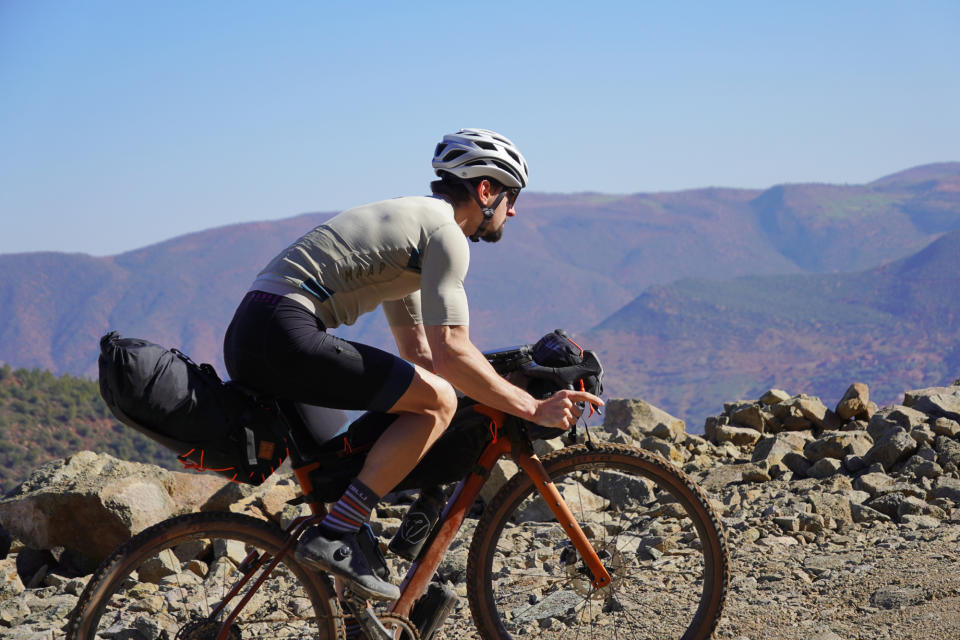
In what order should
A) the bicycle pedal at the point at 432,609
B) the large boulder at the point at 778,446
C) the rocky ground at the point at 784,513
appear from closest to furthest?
the bicycle pedal at the point at 432,609
the rocky ground at the point at 784,513
the large boulder at the point at 778,446

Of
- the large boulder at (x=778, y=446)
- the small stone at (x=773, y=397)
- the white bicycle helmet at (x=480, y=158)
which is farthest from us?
the small stone at (x=773, y=397)

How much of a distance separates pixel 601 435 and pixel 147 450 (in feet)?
156

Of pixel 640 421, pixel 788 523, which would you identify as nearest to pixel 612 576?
pixel 788 523

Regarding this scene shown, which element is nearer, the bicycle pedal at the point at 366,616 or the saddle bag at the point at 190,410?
the saddle bag at the point at 190,410

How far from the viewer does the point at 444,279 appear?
3170mm

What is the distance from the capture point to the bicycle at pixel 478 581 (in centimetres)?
337

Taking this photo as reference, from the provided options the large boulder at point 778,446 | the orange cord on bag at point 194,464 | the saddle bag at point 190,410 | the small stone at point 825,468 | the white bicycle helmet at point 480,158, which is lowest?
the small stone at point 825,468

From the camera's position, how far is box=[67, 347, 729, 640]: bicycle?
3.37m

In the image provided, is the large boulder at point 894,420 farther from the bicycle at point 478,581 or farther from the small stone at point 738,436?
the bicycle at point 478,581

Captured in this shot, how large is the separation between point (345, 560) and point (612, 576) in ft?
3.81

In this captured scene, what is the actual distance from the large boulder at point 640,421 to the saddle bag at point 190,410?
20.0ft

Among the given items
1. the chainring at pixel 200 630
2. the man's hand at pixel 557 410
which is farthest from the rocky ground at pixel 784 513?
the man's hand at pixel 557 410

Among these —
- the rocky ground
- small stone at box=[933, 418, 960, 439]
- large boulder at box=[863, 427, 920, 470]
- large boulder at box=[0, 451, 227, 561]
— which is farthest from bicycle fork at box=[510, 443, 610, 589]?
small stone at box=[933, 418, 960, 439]

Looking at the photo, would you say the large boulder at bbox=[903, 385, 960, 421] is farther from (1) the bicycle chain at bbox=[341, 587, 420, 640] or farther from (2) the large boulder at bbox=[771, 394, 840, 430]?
(1) the bicycle chain at bbox=[341, 587, 420, 640]
